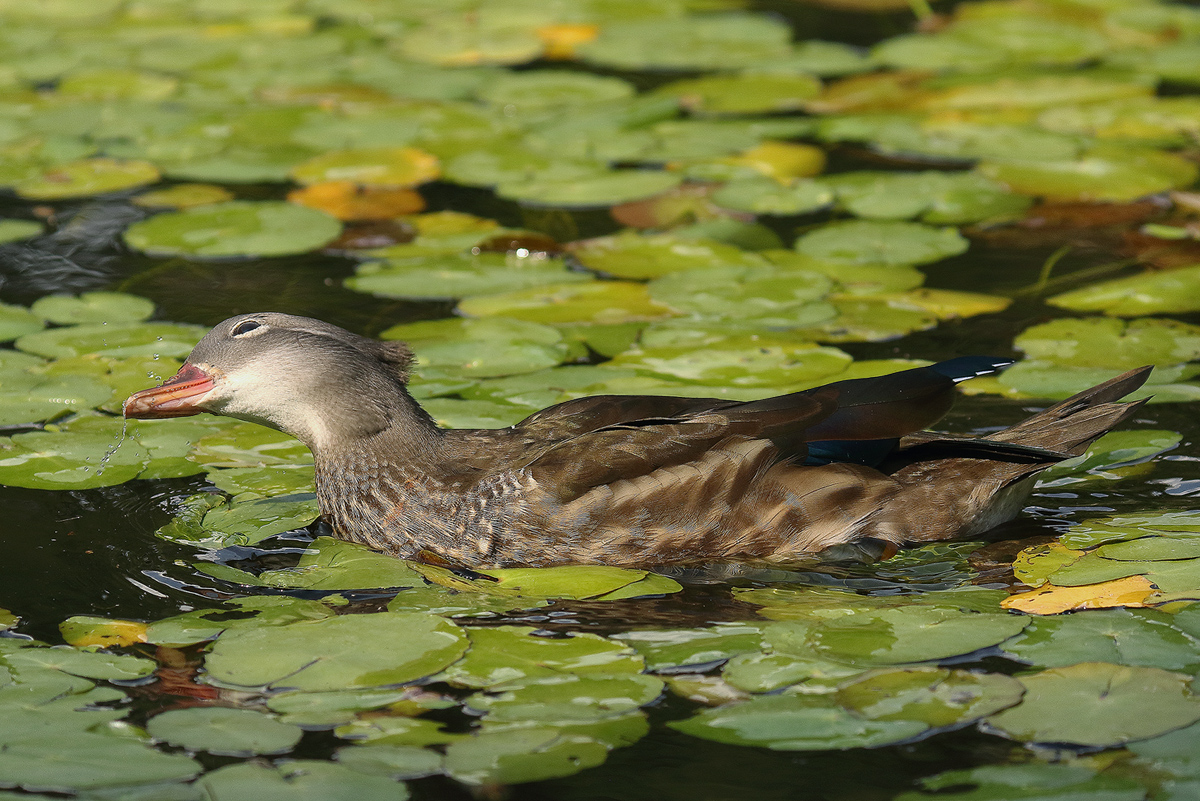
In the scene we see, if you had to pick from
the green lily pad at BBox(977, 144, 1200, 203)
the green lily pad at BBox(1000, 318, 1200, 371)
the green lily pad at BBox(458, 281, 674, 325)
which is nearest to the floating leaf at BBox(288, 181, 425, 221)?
the green lily pad at BBox(458, 281, 674, 325)

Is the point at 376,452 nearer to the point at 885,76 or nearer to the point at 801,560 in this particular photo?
the point at 801,560

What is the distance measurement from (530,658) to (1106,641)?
64.2 inches

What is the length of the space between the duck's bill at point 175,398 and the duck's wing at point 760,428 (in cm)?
119

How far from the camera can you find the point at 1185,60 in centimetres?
1044

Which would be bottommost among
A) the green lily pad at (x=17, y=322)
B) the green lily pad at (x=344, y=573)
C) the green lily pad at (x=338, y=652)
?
the green lily pad at (x=344, y=573)

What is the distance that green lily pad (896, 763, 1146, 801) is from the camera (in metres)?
A: 3.50

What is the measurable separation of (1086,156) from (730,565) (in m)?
4.96

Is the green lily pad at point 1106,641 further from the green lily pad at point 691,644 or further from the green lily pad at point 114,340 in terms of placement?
the green lily pad at point 114,340

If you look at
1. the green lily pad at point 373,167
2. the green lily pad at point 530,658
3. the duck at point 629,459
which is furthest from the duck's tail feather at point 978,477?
the green lily pad at point 373,167

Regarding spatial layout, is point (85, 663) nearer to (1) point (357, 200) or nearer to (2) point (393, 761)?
(2) point (393, 761)

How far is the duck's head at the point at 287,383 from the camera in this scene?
5176mm

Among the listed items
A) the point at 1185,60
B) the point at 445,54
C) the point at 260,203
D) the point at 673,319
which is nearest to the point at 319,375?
the point at 673,319

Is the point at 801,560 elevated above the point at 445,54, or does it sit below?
below

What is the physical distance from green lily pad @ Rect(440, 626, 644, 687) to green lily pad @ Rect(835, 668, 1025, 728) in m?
0.63
